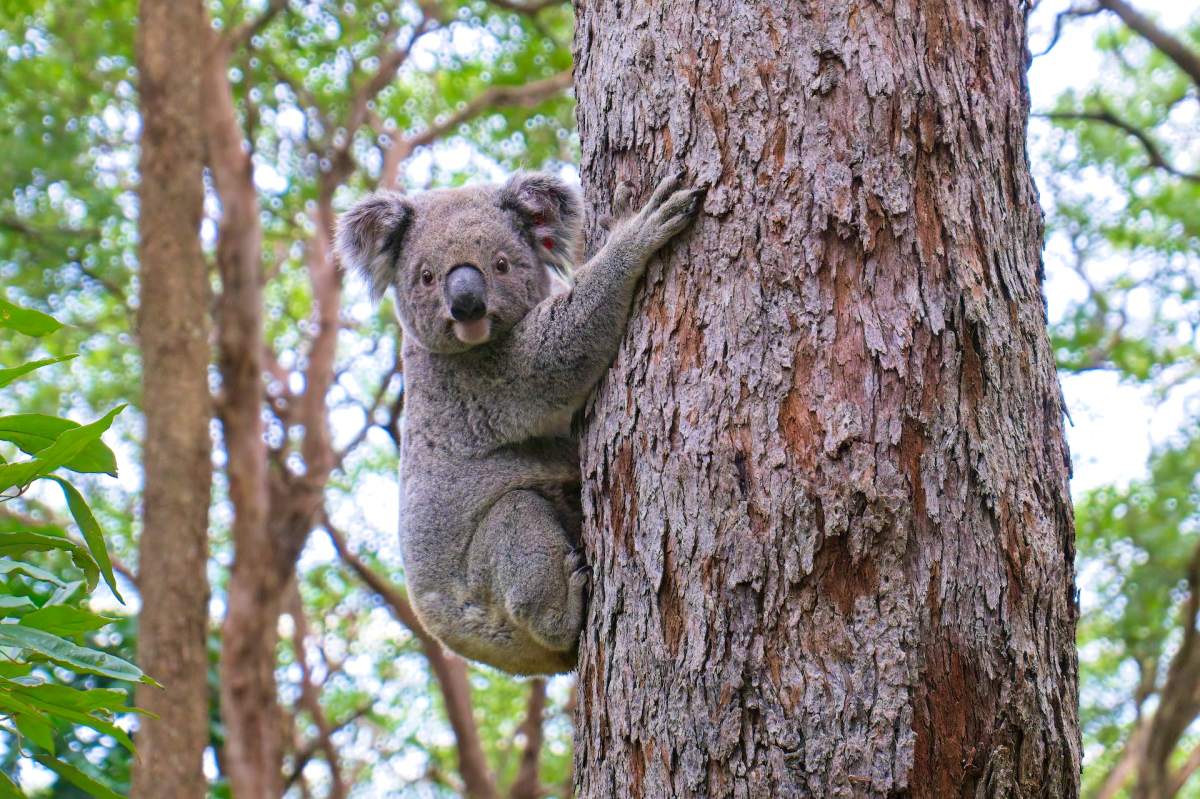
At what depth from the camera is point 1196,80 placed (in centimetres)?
701

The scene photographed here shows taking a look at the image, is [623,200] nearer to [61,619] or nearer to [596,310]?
[596,310]

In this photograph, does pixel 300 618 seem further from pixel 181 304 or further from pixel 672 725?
pixel 672 725

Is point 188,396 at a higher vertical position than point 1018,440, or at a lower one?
higher

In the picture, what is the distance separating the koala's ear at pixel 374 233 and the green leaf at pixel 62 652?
155 cm

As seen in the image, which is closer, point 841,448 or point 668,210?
point 841,448

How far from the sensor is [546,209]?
3252 mm

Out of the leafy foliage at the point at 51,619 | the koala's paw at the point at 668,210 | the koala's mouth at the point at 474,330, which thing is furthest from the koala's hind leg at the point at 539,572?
the leafy foliage at the point at 51,619

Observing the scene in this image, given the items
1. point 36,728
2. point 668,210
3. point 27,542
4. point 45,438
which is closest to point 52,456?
point 27,542

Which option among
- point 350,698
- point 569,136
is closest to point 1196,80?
point 569,136

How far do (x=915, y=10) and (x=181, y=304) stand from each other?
5672 mm

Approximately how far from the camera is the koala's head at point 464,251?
3039mm

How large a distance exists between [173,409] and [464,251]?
412 cm

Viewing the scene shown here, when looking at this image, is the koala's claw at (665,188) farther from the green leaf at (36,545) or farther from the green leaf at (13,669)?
the green leaf at (13,669)

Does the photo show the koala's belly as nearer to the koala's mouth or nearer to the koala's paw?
the koala's mouth
